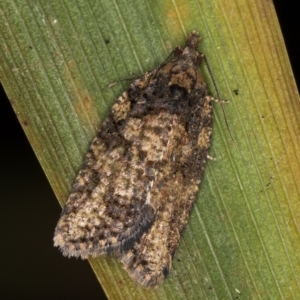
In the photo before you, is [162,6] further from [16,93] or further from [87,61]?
[16,93]

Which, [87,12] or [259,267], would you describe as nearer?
[87,12]

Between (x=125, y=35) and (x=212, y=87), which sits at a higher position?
(x=125, y=35)

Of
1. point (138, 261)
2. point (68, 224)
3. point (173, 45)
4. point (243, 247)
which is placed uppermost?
point (173, 45)

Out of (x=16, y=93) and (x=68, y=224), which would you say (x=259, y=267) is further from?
(x=16, y=93)

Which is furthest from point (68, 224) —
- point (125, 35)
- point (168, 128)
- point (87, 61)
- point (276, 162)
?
point (276, 162)

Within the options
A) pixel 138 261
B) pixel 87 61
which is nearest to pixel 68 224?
pixel 138 261

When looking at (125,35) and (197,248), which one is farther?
(197,248)
